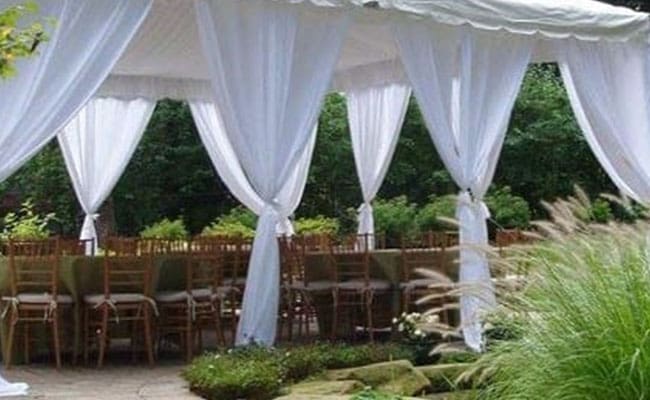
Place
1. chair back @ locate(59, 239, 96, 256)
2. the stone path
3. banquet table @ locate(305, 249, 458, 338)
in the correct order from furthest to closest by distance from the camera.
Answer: chair back @ locate(59, 239, 96, 256) → banquet table @ locate(305, 249, 458, 338) → the stone path

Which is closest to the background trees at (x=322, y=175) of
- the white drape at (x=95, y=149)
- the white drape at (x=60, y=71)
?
the white drape at (x=95, y=149)

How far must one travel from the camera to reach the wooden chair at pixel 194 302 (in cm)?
815

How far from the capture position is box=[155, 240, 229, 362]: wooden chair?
26.7 feet

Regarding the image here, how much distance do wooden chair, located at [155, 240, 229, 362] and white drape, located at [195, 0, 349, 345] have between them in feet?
2.70

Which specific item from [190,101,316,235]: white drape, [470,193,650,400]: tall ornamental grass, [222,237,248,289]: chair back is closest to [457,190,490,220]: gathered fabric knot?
[222,237,248,289]: chair back

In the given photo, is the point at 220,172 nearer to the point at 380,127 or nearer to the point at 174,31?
the point at 380,127

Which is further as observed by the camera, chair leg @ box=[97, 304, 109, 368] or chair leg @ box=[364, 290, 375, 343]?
chair leg @ box=[364, 290, 375, 343]

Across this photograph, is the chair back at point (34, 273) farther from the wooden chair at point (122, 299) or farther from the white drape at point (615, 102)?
the white drape at point (615, 102)

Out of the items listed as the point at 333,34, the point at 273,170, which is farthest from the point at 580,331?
the point at 333,34

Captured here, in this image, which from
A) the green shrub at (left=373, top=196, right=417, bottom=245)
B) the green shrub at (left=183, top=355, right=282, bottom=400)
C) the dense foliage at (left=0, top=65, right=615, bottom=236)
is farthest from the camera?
the dense foliage at (left=0, top=65, right=615, bottom=236)

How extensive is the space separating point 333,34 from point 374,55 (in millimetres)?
2790

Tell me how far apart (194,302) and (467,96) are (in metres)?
2.75

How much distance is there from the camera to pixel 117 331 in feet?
27.7

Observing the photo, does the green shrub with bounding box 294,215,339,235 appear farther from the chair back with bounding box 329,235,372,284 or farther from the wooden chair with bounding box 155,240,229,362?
the wooden chair with bounding box 155,240,229,362
